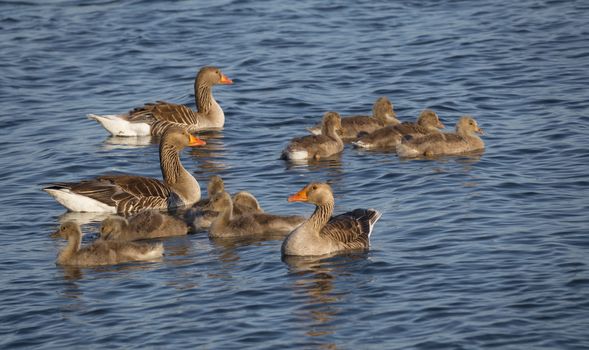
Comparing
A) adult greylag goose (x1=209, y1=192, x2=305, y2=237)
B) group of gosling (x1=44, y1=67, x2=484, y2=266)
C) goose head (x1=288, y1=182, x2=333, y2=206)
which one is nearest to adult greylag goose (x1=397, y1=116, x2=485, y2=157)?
group of gosling (x1=44, y1=67, x2=484, y2=266)

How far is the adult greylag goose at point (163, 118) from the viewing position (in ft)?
78.2

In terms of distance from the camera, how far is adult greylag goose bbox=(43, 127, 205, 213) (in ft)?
60.7

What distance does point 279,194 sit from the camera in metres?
19.0

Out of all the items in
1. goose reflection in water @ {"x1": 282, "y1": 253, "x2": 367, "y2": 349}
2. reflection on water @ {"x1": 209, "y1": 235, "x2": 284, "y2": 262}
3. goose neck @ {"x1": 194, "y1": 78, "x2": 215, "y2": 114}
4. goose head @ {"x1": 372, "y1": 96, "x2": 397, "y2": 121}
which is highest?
goose neck @ {"x1": 194, "y1": 78, "x2": 215, "y2": 114}

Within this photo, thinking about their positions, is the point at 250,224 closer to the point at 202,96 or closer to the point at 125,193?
the point at 125,193

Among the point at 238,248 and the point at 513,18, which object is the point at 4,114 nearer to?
the point at 238,248

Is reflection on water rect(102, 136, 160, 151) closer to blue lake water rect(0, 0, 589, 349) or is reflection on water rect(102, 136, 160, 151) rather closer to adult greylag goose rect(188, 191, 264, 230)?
blue lake water rect(0, 0, 589, 349)

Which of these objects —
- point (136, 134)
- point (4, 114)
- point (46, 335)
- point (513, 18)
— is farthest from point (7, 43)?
point (46, 335)

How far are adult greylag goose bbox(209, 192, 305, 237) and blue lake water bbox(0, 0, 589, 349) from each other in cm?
20

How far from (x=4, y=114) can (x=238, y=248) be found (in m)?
11.6

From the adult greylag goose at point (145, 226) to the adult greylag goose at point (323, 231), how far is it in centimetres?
212

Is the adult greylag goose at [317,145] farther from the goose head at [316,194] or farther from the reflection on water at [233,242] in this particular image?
the goose head at [316,194]

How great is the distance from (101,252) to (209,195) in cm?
298

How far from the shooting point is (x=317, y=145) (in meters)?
20.7
